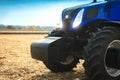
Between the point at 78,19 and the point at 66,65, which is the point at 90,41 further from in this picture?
the point at 66,65

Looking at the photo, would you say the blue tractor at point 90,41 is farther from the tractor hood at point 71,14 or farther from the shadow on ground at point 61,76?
the shadow on ground at point 61,76

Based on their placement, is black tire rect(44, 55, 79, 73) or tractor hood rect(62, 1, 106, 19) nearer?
tractor hood rect(62, 1, 106, 19)

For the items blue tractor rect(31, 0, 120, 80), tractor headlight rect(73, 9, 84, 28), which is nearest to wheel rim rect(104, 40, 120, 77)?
blue tractor rect(31, 0, 120, 80)

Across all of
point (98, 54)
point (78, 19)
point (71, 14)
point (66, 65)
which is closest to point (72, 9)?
point (71, 14)

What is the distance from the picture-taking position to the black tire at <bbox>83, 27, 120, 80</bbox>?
7008mm

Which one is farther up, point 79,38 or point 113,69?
point 79,38

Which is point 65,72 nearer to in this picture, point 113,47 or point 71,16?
point 71,16

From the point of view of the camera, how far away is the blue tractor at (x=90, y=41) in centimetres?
709

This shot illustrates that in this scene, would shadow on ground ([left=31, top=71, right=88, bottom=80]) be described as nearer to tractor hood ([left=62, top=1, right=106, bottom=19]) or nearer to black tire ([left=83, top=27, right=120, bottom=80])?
tractor hood ([left=62, top=1, right=106, bottom=19])

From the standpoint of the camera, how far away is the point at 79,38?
29.0ft

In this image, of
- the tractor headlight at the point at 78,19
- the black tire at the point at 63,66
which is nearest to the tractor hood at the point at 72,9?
the tractor headlight at the point at 78,19

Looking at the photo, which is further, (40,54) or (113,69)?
(40,54)

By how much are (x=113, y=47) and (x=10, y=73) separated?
373 cm

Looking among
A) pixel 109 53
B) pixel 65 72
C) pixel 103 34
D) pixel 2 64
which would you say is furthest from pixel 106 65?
pixel 2 64
